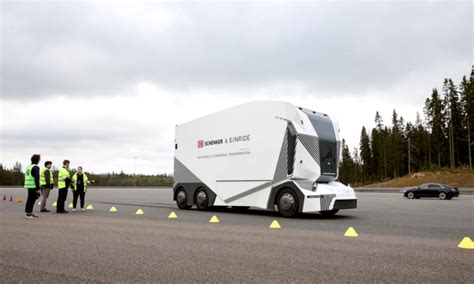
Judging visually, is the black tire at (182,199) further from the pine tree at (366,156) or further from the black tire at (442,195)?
the pine tree at (366,156)

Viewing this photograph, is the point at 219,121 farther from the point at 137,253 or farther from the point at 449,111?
the point at 449,111

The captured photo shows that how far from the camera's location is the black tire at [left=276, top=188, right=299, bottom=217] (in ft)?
41.8

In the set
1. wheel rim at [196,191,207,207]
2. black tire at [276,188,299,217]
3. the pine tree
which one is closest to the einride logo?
wheel rim at [196,191,207,207]

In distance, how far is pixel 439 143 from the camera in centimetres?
8494

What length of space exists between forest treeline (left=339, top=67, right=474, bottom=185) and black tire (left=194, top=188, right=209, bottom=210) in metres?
60.6

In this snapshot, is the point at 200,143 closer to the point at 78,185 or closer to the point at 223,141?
the point at 223,141

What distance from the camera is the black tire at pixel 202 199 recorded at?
16.2 metres

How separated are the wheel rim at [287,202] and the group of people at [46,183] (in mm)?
7703

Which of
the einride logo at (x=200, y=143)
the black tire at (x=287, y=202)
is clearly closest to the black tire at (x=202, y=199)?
the einride logo at (x=200, y=143)

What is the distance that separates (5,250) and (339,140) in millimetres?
10982

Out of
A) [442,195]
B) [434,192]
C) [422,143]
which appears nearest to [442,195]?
[442,195]

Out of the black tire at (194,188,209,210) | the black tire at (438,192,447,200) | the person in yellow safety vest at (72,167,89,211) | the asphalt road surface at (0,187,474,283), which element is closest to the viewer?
the asphalt road surface at (0,187,474,283)

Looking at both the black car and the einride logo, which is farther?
the black car

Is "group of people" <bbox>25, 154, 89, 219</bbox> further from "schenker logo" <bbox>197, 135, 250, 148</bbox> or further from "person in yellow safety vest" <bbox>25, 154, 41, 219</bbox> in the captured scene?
"schenker logo" <bbox>197, 135, 250, 148</bbox>
